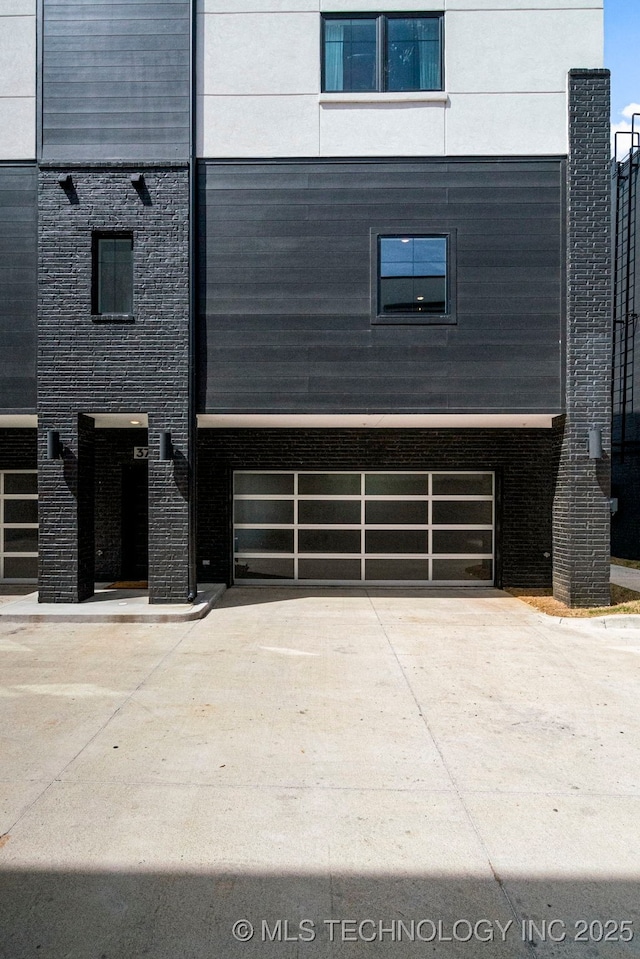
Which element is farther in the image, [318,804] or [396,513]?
[396,513]

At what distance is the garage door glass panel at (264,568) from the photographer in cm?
1120

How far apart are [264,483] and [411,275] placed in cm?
483

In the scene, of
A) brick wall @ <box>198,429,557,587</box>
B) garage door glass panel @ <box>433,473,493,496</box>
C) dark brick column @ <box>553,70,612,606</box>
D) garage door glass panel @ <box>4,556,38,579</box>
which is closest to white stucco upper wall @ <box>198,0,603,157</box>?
dark brick column @ <box>553,70,612,606</box>

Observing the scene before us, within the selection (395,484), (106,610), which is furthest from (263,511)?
(106,610)

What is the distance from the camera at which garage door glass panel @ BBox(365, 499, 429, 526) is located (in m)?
11.1

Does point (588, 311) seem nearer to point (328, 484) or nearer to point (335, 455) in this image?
point (335, 455)

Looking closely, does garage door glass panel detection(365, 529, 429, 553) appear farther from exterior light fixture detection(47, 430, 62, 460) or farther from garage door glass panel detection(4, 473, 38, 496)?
garage door glass panel detection(4, 473, 38, 496)

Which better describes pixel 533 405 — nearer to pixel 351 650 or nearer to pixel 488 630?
pixel 488 630

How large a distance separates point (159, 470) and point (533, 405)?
620cm

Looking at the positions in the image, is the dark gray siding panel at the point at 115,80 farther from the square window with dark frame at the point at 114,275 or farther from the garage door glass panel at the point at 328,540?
the garage door glass panel at the point at 328,540

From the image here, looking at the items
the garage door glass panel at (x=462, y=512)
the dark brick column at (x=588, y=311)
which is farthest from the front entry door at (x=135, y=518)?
the dark brick column at (x=588, y=311)

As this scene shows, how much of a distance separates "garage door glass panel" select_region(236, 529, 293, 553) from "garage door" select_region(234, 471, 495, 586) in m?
0.02

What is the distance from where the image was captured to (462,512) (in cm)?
1110

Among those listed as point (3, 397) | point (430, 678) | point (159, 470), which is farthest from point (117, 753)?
point (3, 397)
